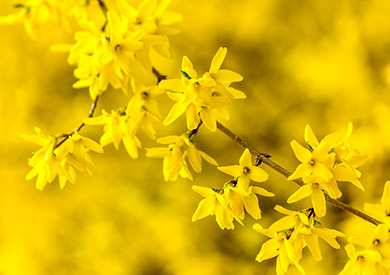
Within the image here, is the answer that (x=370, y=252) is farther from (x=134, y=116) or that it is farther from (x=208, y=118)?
(x=134, y=116)

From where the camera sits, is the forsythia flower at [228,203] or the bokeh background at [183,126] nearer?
the forsythia flower at [228,203]

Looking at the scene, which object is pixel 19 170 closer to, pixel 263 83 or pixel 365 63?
pixel 263 83

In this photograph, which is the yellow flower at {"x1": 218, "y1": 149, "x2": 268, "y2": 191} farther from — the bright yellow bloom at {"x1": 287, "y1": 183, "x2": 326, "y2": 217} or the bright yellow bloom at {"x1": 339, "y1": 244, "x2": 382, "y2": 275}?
the bright yellow bloom at {"x1": 339, "y1": 244, "x2": 382, "y2": 275}

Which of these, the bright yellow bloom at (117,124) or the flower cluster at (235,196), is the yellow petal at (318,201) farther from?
the bright yellow bloom at (117,124)

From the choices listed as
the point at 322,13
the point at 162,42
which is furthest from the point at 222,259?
the point at 162,42

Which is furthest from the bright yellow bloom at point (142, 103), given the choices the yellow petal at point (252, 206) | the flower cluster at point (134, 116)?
the yellow petal at point (252, 206)

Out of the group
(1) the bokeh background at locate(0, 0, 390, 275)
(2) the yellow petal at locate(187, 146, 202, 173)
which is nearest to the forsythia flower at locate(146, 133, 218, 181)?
(2) the yellow petal at locate(187, 146, 202, 173)
